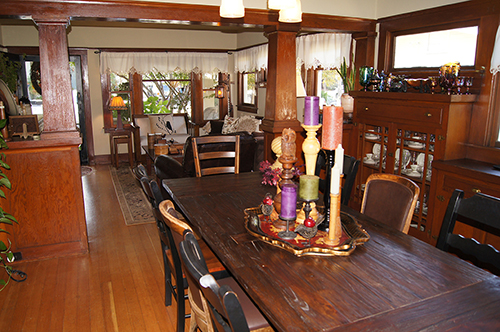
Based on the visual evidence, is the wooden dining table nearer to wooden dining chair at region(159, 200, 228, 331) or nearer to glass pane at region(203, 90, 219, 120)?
wooden dining chair at region(159, 200, 228, 331)

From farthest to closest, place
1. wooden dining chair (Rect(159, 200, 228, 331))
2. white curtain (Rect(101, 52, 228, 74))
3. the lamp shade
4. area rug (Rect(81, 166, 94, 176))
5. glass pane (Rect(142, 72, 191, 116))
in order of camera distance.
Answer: glass pane (Rect(142, 72, 191, 116)) < white curtain (Rect(101, 52, 228, 74)) < the lamp shade < area rug (Rect(81, 166, 94, 176)) < wooden dining chair (Rect(159, 200, 228, 331))

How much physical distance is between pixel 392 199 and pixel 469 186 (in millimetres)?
1234

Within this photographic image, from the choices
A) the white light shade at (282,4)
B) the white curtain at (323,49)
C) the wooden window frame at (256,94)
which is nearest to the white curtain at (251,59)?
the wooden window frame at (256,94)

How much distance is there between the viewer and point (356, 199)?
4305 mm

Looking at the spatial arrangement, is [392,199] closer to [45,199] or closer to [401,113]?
[401,113]

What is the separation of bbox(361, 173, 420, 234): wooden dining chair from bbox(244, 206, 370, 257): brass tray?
11.5 inches

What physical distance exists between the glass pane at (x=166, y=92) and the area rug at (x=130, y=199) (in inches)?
66.0

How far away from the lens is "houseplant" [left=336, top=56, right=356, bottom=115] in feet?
15.3

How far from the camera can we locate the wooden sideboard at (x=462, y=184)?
2.73m

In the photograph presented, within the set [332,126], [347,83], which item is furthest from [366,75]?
[332,126]

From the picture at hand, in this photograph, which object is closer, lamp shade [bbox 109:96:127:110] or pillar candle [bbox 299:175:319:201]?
pillar candle [bbox 299:175:319:201]

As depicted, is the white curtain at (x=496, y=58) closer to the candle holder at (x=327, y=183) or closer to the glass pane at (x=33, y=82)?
the candle holder at (x=327, y=183)

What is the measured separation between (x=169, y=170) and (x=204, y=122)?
4.02m

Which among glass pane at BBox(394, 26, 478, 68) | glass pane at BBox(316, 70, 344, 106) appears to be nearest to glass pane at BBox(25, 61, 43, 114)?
glass pane at BBox(316, 70, 344, 106)
